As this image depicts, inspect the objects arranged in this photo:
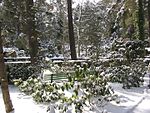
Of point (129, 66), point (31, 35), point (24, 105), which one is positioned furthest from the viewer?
point (31, 35)

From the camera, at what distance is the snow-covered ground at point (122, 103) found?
917 centimetres

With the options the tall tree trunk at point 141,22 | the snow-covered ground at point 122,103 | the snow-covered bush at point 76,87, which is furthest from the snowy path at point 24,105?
the tall tree trunk at point 141,22

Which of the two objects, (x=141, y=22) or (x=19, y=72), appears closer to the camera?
(x=19, y=72)

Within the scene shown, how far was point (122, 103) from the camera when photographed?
9.86 metres

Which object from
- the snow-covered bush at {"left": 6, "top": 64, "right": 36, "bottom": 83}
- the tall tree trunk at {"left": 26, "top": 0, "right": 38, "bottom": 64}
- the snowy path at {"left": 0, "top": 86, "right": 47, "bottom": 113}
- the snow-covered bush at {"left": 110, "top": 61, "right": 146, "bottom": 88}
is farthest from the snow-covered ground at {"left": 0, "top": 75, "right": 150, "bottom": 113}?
the tall tree trunk at {"left": 26, "top": 0, "right": 38, "bottom": 64}

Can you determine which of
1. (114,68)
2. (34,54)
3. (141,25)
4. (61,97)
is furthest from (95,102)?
(141,25)

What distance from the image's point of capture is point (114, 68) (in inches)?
535

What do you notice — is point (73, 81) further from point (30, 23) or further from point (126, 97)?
point (30, 23)

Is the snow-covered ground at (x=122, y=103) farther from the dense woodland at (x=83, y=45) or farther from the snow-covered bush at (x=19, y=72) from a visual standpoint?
the snow-covered bush at (x=19, y=72)

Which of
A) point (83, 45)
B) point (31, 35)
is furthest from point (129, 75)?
point (83, 45)

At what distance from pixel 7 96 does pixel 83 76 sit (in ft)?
7.32

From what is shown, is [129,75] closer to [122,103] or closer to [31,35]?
[122,103]

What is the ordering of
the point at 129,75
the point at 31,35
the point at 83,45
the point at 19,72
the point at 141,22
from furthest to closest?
the point at 83,45, the point at 141,22, the point at 31,35, the point at 19,72, the point at 129,75

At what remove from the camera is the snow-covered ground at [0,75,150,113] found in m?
9.17
